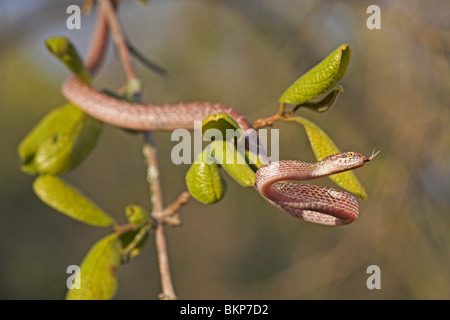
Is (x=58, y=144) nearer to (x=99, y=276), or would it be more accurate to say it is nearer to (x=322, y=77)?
(x=99, y=276)

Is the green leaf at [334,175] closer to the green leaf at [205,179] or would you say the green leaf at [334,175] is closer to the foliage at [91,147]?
the foliage at [91,147]

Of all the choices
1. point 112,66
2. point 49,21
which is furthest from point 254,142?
point 112,66

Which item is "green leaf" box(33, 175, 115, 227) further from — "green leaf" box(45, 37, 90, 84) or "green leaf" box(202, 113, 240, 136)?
"green leaf" box(202, 113, 240, 136)

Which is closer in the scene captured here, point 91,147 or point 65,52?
point 65,52

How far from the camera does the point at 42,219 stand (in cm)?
1189

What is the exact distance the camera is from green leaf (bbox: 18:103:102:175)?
204cm

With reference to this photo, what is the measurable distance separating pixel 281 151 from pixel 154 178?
394 centimetres

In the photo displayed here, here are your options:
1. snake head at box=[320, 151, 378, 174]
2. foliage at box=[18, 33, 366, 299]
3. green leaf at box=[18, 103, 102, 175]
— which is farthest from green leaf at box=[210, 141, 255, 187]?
green leaf at box=[18, 103, 102, 175]

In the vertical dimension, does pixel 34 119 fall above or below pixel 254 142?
above

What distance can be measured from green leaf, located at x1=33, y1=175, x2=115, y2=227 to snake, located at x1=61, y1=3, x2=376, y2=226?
479 mm

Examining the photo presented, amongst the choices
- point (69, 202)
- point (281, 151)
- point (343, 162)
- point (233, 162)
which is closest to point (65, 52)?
point (69, 202)

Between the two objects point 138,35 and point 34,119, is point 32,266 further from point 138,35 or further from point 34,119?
point 138,35

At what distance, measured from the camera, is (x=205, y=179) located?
4.60 feet
